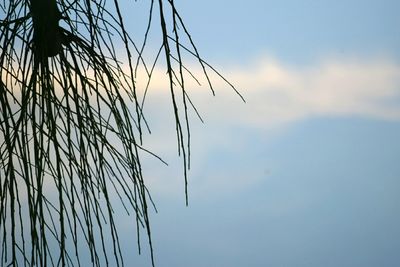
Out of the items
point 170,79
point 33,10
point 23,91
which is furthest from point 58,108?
point 170,79

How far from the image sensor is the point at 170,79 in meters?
0.91

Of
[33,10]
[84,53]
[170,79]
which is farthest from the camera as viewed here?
[84,53]

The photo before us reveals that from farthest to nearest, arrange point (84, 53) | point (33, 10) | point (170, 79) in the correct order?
point (84, 53)
point (33, 10)
point (170, 79)

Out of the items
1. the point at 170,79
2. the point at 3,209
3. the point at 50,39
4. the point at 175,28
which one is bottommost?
the point at 3,209

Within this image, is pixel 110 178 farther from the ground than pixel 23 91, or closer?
closer

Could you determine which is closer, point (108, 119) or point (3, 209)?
point (3, 209)

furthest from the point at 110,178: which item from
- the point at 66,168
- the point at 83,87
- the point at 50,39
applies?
the point at 50,39

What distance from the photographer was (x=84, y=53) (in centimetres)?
120

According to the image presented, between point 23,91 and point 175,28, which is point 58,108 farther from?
point 175,28

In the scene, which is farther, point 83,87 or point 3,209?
point 83,87

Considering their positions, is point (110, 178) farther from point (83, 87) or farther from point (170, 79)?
point (170, 79)

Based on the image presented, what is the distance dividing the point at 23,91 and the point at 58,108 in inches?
4.2

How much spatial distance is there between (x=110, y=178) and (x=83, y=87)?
9.3 inches

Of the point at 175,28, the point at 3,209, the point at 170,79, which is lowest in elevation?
the point at 3,209
